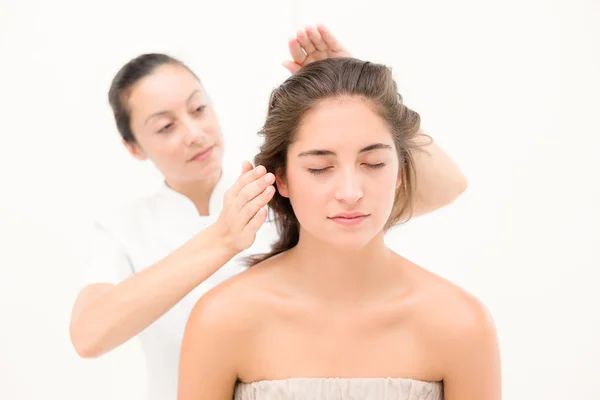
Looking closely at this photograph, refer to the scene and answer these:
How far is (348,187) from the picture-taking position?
4.90 feet

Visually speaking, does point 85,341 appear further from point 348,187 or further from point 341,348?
point 348,187

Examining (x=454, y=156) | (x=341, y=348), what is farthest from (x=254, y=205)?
(x=454, y=156)

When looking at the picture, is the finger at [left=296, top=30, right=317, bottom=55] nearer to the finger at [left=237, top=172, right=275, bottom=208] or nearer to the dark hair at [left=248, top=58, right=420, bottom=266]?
the dark hair at [left=248, top=58, right=420, bottom=266]

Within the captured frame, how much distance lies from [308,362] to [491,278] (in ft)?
5.03

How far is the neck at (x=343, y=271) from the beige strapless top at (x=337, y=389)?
0.55ft

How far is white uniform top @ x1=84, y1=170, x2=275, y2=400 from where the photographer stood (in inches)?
79.0

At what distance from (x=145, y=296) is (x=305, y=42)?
2.08 ft

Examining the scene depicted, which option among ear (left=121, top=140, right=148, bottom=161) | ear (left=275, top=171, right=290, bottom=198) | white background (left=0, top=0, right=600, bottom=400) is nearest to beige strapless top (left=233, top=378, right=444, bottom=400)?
ear (left=275, top=171, right=290, bottom=198)

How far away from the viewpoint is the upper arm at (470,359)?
1666 mm

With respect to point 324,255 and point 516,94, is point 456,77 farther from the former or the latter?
point 324,255

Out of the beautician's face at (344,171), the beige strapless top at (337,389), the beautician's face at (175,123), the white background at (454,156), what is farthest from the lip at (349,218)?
the white background at (454,156)

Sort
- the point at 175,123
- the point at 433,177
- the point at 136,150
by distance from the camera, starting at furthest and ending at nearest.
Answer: the point at 136,150
the point at 175,123
the point at 433,177

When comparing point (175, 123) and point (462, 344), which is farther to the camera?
point (175, 123)

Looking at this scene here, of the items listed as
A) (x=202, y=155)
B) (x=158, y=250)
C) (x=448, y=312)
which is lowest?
(x=448, y=312)
